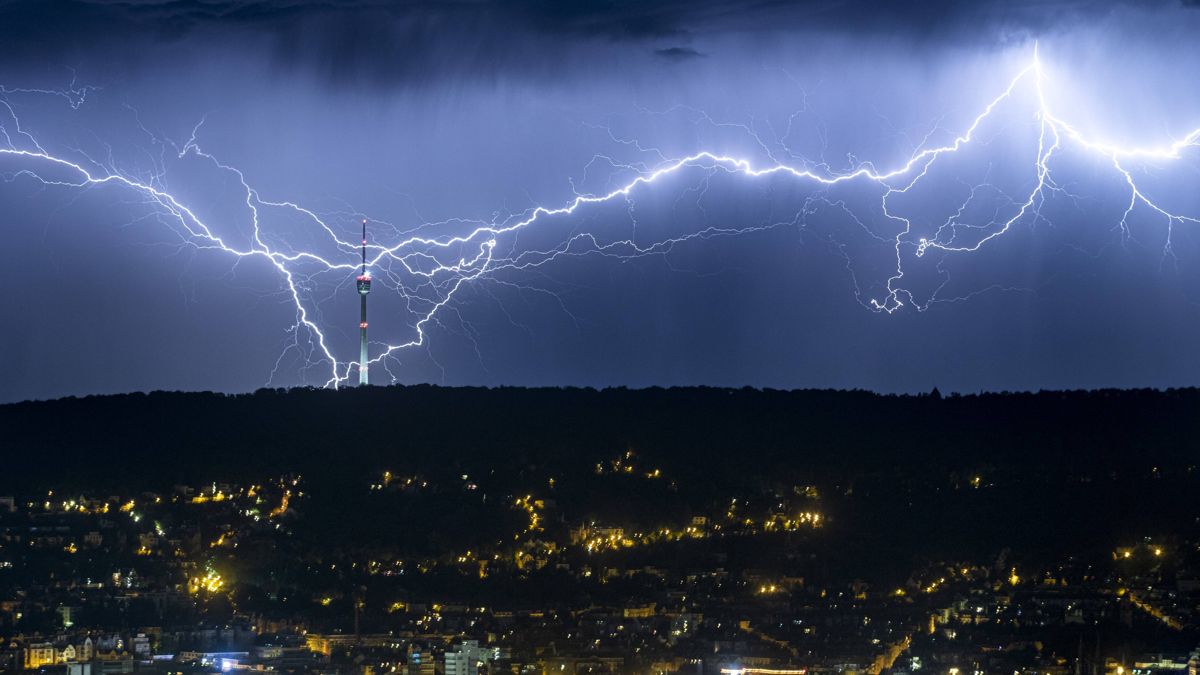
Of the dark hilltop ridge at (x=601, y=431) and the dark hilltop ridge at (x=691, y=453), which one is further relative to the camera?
the dark hilltop ridge at (x=601, y=431)

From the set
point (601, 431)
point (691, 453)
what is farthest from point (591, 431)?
point (691, 453)

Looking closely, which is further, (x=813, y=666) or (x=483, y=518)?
(x=483, y=518)

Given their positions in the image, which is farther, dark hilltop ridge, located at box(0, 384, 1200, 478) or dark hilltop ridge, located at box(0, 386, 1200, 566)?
dark hilltop ridge, located at box(0, 384, 1200, 478)

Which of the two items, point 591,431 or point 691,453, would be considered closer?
point 691,453

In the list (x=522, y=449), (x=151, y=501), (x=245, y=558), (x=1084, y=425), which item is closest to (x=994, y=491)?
(x=1084, y=425)

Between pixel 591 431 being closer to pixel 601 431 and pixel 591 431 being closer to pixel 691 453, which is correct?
pixel 601 431

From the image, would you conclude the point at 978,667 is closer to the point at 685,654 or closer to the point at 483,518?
the point at 685,654

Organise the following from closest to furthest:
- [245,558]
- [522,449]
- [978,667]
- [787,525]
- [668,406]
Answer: [978,667] < [245,558] < [787,525] < [522,449] < [668,406]

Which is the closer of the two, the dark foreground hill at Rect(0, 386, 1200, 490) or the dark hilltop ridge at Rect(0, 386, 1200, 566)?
the dark hilltop ridge at Rect(0, 386, 1200, 566)
